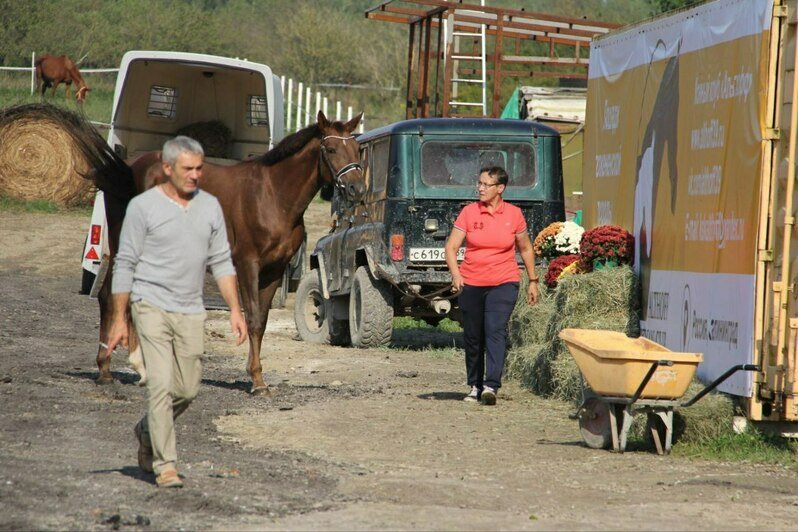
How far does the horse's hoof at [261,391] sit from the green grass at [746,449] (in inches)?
150

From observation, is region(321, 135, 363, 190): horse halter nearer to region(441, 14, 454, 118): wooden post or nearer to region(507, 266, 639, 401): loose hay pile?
region(507, 266, 639, 401): loose hay pile

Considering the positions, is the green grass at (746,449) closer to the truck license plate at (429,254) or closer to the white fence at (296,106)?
the truck license plate at (429,254)

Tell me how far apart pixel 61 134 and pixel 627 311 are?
19185 mm

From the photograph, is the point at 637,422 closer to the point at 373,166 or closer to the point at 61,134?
the point at 373,166

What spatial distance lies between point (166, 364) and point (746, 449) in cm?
417

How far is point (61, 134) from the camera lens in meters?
28.2

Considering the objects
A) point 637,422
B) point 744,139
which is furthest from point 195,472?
point 744,139

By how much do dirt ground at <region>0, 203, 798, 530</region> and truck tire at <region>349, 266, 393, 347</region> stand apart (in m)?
1.84

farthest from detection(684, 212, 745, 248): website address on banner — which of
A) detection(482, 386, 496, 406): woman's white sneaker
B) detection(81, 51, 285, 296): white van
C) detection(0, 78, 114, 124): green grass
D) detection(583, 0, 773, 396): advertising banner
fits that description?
detection(0, 78, 114, 124): green grass

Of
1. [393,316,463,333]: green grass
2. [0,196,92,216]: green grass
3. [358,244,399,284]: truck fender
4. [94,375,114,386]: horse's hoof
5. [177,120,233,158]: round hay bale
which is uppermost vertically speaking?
[177,120,233,158]: round hay bale

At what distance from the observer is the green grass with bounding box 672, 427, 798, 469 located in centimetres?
877

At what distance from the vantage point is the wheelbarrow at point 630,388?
8531 mm

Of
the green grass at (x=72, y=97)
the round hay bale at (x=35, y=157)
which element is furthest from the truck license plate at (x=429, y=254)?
the green grass at (x=72, y=97)

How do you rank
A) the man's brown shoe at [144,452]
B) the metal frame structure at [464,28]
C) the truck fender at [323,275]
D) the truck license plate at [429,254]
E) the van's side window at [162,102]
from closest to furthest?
the man's brown shoe at [144,452] → the truck license plate at [429,254] → the truck fender at [323,275] → the van's side window at [162,102] → the metal frame structure at [464,28]
